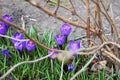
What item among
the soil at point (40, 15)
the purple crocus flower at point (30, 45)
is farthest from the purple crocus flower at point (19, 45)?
the soil at point (40, 15)

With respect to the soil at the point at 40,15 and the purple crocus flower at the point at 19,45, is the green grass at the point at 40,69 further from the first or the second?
the soil at the point at 40,15

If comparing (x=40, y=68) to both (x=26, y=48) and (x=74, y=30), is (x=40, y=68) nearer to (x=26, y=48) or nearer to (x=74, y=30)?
(x=26, y=48)

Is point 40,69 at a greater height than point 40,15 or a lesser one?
lesser

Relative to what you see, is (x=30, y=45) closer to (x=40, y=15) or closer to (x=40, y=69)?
(x=40, y=69)

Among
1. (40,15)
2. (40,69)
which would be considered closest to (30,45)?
(40,69)

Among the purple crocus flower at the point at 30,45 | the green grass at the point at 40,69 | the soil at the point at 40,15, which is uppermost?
the soil at the point at 40,15

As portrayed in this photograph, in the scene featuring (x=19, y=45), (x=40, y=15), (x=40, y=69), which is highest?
(x=40, y=15)

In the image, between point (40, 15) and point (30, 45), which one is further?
point (40, 15)

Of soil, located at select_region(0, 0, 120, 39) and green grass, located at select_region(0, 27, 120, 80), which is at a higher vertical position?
soil, located at select_region(0, 0, 120, 39)

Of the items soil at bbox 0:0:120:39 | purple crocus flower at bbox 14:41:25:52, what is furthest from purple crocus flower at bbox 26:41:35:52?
soil at bbox 0:0:120:39

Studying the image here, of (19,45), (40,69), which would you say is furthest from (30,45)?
(40,69)

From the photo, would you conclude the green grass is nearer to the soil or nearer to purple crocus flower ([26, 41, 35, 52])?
purple crocus flower ([26, 41, 35, 52])

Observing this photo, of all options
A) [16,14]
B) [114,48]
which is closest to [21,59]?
[114,48]
